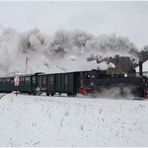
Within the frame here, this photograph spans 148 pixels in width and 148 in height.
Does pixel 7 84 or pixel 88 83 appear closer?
pixel 88 83

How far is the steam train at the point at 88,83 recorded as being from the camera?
74.4ft

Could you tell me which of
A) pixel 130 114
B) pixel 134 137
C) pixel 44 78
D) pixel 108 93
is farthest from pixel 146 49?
pixel 134 137

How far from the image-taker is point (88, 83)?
2528 cm

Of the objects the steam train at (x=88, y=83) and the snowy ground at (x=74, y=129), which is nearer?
the snowy ground at (x=74, y=129)

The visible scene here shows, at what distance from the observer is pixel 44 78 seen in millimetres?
32000

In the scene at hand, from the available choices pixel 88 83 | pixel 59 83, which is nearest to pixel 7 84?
pixel 59 83

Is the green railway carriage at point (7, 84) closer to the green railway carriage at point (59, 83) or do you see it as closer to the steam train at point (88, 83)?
the steam train at point (88, 83)

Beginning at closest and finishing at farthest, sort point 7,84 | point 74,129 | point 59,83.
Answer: point 74,129 < point 59,83 < point 7,84

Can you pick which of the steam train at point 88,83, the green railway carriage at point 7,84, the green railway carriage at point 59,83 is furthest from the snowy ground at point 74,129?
the green railway carriage at point 7,84

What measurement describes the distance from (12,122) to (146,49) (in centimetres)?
4366

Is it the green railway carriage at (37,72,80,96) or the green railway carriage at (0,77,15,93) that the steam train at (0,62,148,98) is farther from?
the green railway carriage at (0,77,15,93)

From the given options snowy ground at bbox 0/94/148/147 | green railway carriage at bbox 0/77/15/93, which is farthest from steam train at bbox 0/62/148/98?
snowy ground at bbox 0/94/148/147

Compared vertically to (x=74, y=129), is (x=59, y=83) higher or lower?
higher

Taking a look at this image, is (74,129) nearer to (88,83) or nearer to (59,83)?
(88,83)
